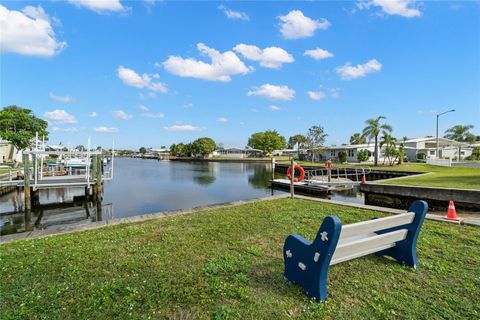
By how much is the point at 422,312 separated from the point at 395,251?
3.77 feet

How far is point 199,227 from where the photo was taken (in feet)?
17.0

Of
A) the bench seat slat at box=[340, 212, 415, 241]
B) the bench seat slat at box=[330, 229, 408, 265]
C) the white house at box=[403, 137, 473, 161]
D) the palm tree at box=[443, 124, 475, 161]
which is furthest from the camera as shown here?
the palm tree at box=[443, 124, 475, 161]

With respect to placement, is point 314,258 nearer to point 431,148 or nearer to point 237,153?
point 431,148

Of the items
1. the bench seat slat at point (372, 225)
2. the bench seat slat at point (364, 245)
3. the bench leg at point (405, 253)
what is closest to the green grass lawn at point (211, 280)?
the bench leg at point (405, 253)

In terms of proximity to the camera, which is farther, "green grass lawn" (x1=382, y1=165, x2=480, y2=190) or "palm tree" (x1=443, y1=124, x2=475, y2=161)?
"palm tree" (x1=443, y1=124, x2=475, y2=161)

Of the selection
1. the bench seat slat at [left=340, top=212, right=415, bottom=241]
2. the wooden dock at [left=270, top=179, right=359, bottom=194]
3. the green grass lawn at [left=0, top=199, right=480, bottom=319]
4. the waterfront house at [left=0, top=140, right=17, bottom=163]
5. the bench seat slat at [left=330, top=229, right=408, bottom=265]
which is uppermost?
the waterfront house at [left=0, top=140, right=17, bottom=163]

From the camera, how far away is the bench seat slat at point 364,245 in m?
2.63

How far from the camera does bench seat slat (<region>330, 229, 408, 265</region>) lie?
2.63m

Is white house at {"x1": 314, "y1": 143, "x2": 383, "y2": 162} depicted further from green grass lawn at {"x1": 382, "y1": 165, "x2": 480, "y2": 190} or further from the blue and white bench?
the blue and white bench

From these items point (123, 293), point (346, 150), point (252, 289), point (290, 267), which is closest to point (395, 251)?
point (290, 267)

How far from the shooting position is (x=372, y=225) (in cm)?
270

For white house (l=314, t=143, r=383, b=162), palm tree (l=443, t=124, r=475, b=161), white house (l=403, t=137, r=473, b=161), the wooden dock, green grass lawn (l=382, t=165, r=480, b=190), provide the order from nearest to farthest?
green grass lawn (l=382, t=165, r=480, b=190), the wooden dock, white house (l=403, t=137, r=473, b=161), white house (l=314, t=143, r=383, b=162), palm tree (l=443, t=124, r=475, b=161)

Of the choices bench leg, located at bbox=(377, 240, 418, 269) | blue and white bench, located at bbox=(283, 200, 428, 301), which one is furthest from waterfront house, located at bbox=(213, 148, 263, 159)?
blue and white bench, located at bbox=(283, 200, 428, 301)

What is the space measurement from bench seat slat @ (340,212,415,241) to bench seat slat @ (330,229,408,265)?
0.51 ft
